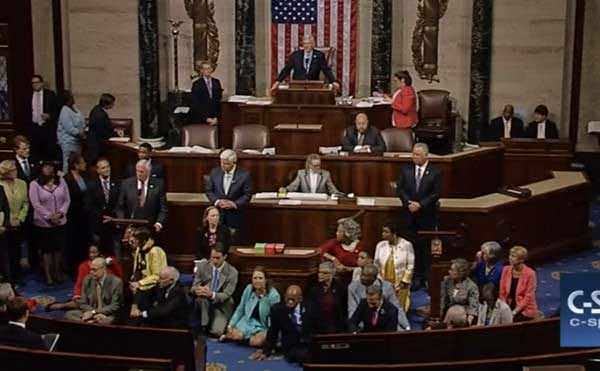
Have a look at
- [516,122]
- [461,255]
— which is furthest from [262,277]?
[516,122]

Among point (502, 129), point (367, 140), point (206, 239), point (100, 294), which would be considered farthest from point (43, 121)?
point (502, 129)

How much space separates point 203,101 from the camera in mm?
16062

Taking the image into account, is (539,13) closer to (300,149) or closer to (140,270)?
(300,149)

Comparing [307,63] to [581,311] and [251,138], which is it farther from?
[581,311]

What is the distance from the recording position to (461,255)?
12383 millimetres

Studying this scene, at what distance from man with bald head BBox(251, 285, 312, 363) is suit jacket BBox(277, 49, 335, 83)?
638 cm

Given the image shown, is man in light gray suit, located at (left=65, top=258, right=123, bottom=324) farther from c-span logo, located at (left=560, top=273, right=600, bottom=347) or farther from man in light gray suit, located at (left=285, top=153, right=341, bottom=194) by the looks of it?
c-span logo, located at (left=560, top=273, right=600, bottom=347)

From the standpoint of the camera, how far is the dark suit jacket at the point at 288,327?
1017 cm

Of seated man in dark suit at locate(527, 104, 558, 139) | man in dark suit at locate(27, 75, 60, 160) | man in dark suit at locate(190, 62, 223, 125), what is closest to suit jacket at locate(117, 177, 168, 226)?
man in dark suit at locate(190, 62, 223, 125)

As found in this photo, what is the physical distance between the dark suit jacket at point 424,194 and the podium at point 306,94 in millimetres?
3684

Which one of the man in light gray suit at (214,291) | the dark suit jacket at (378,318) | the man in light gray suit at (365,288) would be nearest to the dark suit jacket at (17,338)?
the man in light gray suit at (214,291)

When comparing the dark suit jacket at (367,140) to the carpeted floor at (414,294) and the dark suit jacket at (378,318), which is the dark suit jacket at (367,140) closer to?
the carpeted floor at (414,294)

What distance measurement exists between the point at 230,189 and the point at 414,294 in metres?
2.42

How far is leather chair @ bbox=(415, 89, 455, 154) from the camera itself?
15.3m
